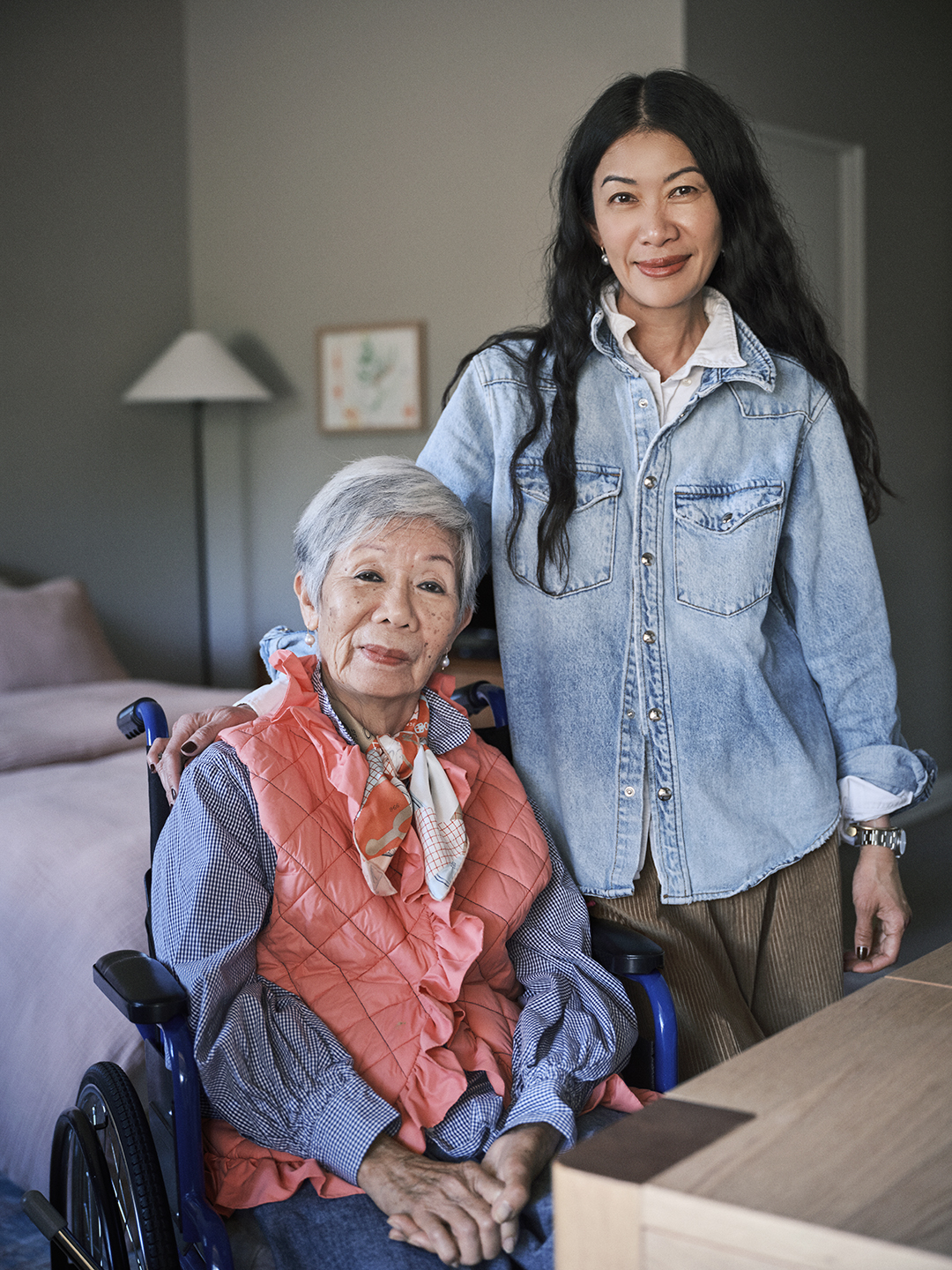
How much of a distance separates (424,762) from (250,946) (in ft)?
0.96

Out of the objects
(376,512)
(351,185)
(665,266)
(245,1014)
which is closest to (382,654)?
(376,512)

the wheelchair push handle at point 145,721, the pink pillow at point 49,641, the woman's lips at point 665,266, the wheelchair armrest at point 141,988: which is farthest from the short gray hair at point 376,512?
the pink pillow at point 49,641

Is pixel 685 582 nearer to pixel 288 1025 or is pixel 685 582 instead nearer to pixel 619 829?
pixel 619 829

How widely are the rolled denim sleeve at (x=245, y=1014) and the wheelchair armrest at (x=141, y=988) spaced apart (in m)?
0.02

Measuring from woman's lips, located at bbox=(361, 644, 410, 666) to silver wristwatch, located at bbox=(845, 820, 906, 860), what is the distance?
1.96 feet

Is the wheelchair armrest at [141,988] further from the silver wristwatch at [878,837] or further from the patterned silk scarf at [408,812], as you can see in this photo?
the silver wristwatch at [878,837]

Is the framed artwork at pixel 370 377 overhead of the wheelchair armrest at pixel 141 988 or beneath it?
overhead

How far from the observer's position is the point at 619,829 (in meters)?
1.49

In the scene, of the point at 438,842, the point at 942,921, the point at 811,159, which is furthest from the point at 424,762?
the point at 811,159

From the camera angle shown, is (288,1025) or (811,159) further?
(811,159)

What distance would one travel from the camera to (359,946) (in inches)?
52.8

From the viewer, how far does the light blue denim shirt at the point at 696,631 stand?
1.48m

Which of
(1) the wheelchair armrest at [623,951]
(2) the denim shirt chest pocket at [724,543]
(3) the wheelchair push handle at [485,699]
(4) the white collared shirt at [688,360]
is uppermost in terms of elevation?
(4) the white collared shirt at [688,360]

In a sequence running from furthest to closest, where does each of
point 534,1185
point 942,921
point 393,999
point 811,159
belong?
1. point 811,159
2. point 942,921
3. point 393,999
4. point 534,1185
